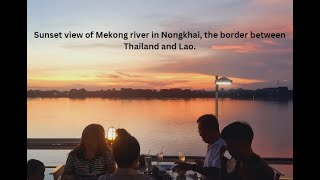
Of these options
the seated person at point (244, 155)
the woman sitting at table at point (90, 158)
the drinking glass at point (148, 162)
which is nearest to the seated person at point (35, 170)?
the woman sitting at table at point (90, 158)

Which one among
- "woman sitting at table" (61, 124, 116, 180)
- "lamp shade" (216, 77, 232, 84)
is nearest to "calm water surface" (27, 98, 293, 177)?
"woman sitting at table" (61, 124, 116, 180)

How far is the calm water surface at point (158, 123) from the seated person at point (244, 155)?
1.64 metres

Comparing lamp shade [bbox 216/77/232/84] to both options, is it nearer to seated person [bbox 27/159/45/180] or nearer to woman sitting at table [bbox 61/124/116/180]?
woman sitting at table [bbox 61/124/116/180]

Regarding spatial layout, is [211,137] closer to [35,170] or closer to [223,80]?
[35,170]

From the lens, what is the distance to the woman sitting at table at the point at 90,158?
320 cm

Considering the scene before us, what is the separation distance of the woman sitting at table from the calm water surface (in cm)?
50

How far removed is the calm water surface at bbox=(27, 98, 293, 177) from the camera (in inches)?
1234

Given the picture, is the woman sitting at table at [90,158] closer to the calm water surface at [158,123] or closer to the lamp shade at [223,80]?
the calm water surface at [158,123]

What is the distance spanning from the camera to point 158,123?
61094 millimetres

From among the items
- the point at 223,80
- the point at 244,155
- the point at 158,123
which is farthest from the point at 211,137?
the point at 158,123
